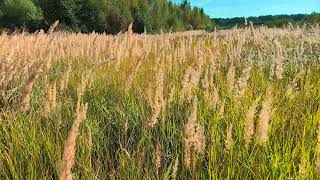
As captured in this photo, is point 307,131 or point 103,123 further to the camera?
point 103,123

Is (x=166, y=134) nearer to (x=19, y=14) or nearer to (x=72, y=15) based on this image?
(x=72, y=15)

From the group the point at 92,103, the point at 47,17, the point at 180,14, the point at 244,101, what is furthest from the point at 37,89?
the point at 180,14

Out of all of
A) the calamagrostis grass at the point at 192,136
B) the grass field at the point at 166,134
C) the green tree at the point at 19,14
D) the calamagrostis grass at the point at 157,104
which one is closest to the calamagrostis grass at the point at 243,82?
the grass field at the point at 166,134

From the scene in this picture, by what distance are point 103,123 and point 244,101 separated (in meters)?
0.89

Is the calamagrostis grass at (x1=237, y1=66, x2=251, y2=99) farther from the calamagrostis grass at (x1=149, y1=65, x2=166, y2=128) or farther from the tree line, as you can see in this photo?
the tree line

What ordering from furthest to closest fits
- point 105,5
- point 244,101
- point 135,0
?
point 135,0 < point 105,5 < point 244,101

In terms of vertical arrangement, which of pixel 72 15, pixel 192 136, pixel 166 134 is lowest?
pixel 166 134

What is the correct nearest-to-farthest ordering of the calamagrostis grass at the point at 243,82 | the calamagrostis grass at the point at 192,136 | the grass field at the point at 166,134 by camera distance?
the calamagrostis grass at the point at 192,136 → the grass field at the point at 166,134 → the calamagrostis grass at the point at 243,82

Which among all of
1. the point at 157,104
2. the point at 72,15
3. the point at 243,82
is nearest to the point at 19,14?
the point at 72,15

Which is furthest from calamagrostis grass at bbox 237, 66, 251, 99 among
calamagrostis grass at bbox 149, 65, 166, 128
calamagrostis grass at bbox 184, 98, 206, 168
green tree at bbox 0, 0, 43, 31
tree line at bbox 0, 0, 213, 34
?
green tree at bbox 0, 0, 43, 31

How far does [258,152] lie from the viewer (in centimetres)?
197

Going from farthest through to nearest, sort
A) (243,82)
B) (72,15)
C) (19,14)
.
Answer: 1. (19,14)
2. (72,15)
3. (243,82)

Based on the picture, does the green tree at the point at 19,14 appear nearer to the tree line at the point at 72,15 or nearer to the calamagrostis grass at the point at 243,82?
the tree line at the point at 72,15

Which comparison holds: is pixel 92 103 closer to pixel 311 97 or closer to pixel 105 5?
pixel 311 97
